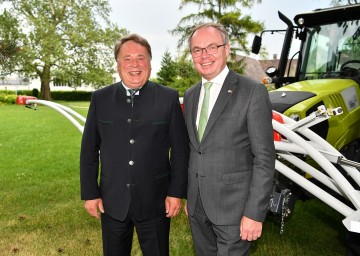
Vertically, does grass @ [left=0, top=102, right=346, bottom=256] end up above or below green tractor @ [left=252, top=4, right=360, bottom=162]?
below

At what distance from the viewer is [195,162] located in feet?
7.63

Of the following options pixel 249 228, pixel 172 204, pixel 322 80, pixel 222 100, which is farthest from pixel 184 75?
pixel 249 228

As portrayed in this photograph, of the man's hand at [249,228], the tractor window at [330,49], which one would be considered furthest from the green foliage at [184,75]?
the man's hand at [249,228]

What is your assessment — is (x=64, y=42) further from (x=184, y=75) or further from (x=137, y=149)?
(x=137, y=149)

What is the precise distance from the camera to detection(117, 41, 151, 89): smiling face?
7.92 ft

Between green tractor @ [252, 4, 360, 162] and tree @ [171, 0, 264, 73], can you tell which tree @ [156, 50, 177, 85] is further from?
green tractor @ [252, 4, 360, 162]

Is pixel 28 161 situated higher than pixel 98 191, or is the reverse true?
pixel 98 191

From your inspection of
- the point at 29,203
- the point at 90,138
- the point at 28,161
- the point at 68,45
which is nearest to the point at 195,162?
the point at 90,138

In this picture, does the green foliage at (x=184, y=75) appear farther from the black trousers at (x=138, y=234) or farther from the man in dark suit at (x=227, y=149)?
the man in dark suit at (x=227, y=149)

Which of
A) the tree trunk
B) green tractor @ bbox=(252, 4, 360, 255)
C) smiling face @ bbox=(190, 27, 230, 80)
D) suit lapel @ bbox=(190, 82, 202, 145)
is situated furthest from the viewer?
the tree trunk

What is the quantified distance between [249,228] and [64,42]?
117 ft

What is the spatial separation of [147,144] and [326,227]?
337 centimetres

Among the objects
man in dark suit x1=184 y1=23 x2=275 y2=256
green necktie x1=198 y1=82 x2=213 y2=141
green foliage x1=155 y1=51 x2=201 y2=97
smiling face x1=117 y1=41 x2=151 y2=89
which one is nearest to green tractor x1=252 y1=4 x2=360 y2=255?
man in dark suit x1=184 y1=23 x2=275 y2=256

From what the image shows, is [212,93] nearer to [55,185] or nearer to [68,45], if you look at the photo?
[55,185]
